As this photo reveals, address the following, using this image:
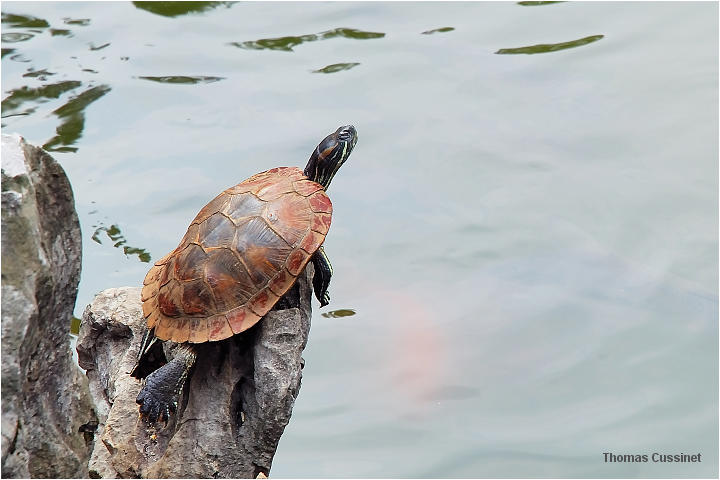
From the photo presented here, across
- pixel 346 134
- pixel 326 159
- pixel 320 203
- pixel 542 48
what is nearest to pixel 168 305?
pixel 320 203

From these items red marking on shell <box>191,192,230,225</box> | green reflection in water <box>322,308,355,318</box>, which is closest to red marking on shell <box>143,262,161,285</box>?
red marking on shell <box>191,192,230,225</box>

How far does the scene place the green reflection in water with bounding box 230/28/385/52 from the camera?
7336 millimetres

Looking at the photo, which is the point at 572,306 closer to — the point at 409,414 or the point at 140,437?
the point at 409,414

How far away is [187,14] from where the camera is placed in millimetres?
7801

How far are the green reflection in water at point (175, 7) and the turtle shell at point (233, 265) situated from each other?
15.3ft

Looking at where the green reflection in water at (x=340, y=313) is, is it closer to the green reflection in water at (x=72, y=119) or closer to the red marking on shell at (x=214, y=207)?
the red marking on shell at (x=214, y=207)

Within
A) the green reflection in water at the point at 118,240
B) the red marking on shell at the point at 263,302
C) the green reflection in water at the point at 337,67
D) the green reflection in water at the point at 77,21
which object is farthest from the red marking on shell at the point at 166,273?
the green reflection in water at the point at 77,21

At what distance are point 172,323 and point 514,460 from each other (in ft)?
6.42

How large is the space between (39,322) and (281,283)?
91 cm

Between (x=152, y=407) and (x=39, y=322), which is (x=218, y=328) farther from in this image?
(x=39, y=322)

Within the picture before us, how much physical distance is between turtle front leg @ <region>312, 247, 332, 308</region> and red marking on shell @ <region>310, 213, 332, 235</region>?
3.1 inches

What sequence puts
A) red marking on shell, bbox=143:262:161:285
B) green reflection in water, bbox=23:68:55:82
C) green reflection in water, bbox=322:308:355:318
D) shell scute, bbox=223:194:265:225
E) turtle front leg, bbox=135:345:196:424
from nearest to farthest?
turtle front leg, bbox=135:345:196:424, shell scute, bbox=223:194:265:225, red marking on shell, bbox=143:262:161:285, green reflection in water, bbox=322:308:355:318, green reflection in water, bbox=23:68:55:82

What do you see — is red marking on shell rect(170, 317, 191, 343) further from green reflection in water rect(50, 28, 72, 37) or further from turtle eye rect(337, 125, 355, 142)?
green reflection in water rect(50, 28, 72, 37)

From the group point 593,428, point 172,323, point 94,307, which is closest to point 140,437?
point 172,323
